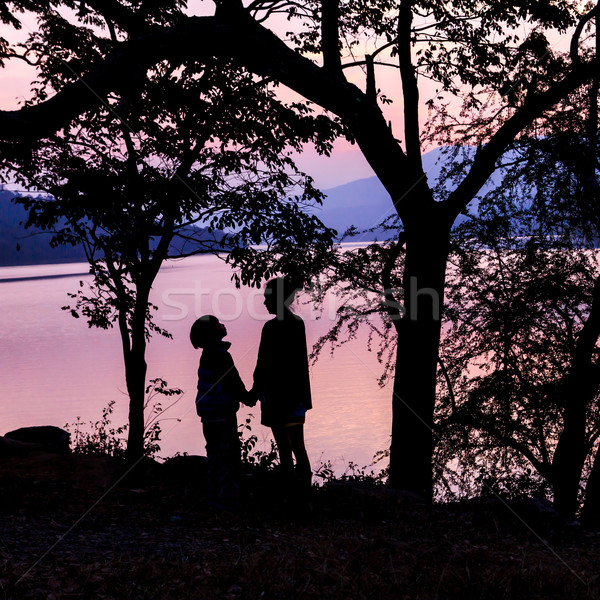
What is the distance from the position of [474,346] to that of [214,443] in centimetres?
1032

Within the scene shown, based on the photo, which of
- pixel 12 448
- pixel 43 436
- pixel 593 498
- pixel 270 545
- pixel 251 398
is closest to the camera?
pixel 270 545

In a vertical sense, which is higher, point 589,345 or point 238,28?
point 238,28

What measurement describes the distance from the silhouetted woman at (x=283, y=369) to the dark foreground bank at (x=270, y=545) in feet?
3.54

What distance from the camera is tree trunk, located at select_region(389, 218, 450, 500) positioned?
400 inches

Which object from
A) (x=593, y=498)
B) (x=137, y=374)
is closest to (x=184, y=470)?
(x=137, y=374)

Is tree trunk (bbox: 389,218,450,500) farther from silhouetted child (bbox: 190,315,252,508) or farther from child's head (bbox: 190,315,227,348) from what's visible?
child's head (bbox: 190,315,227,348)

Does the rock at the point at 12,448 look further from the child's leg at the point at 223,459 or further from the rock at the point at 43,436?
the child's leg at the point at 223,459

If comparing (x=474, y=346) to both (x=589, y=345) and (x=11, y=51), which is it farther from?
(x=11, y=51)

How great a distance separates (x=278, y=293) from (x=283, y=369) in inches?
32.4

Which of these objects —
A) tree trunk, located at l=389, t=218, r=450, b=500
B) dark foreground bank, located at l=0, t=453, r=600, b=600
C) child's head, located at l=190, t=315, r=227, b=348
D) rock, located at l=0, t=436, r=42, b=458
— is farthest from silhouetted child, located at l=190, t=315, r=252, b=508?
rock, located at l=0, t=436, r=42, b=458

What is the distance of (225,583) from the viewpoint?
5320mm

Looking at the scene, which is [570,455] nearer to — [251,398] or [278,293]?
[251,398]

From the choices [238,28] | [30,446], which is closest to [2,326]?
[30,446]

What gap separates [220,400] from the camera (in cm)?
748
